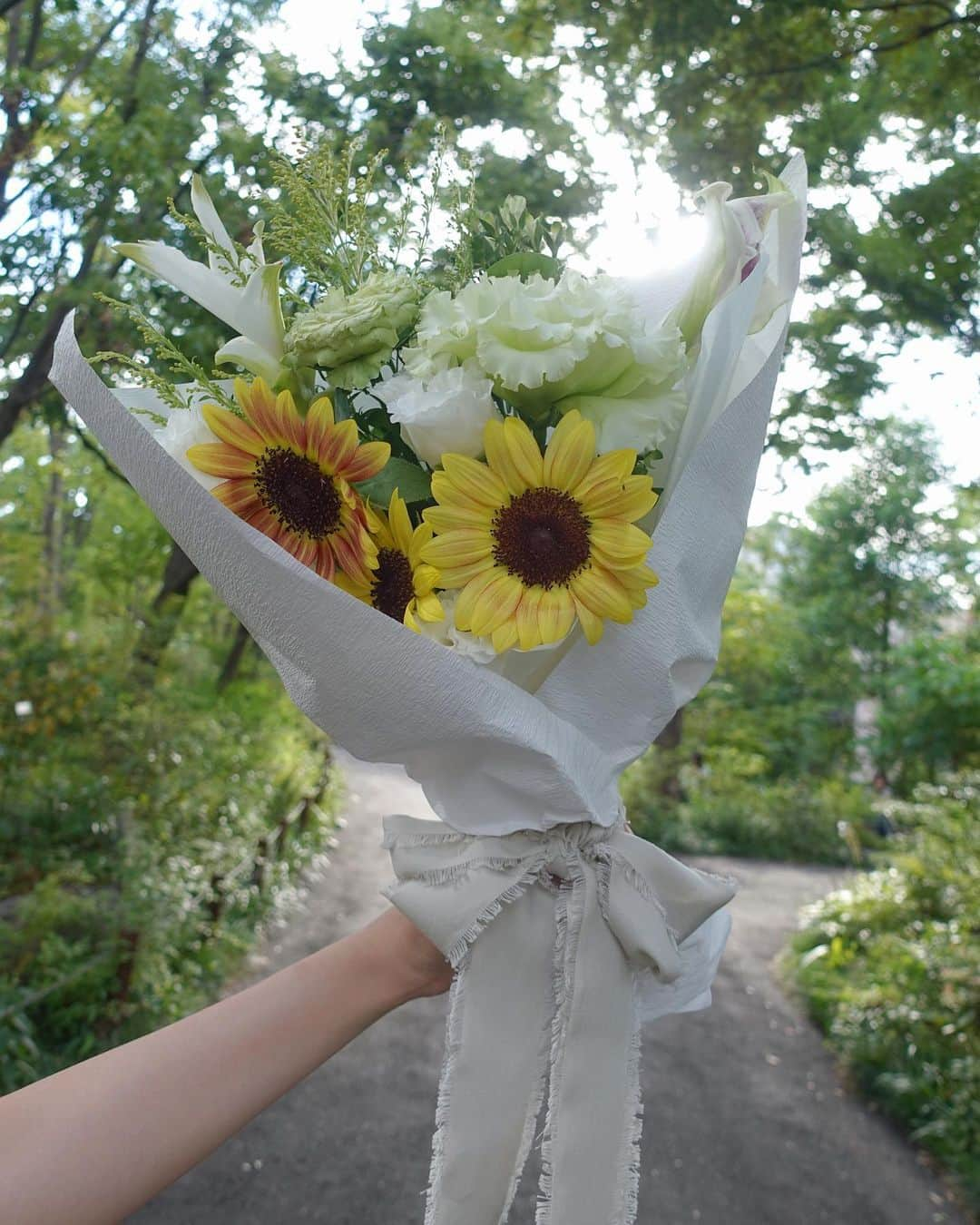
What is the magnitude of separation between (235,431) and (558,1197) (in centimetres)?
94

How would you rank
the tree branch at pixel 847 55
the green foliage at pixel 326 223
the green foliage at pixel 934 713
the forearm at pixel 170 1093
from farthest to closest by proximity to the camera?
the green foliage at pixel 934 713
the tree branch at pixel 847 55
the green foliage at pixel 326 223
the forearm at pixel 170 1093

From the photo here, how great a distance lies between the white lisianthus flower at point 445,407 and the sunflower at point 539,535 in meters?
0.03

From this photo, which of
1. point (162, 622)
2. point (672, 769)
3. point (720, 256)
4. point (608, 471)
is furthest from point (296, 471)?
point (672, 769)

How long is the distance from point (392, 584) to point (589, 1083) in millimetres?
634

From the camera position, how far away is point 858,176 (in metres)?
4.90

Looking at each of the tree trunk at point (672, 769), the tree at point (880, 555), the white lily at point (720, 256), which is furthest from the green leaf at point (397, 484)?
the tree at point (880, 555)

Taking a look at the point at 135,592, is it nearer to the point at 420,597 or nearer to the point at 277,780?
the point at 277,780

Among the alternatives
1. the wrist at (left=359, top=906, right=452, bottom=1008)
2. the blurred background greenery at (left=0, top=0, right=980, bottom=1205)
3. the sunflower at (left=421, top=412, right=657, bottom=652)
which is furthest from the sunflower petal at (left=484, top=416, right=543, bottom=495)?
the blurred background greenery at (left=0, top=0, right=980, bottom=1205)

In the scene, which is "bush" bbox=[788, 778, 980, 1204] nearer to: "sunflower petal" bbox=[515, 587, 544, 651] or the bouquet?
the bouquet

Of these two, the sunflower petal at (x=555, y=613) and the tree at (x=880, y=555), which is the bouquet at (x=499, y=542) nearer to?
the sunflower petal at (x=555, y=613)

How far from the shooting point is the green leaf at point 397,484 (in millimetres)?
1070

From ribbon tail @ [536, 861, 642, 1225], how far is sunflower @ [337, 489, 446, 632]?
379 millimetres

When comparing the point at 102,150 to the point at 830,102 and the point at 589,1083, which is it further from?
the point at 589,1083

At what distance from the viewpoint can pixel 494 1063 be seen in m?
1.12
